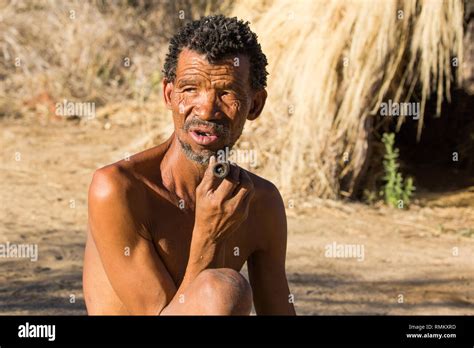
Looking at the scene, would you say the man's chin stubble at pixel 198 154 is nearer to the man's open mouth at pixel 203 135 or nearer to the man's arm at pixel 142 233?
the man's open mouth at pixel 203 135

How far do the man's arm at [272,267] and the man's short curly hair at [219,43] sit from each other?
42 cm

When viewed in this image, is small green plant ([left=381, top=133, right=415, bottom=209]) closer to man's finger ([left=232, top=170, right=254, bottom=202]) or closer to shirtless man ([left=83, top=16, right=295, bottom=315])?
shirtless man ([left=83, top=16, right=295, bottom=315])

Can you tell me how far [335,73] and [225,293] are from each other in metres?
4.77

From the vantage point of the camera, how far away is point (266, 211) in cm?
322

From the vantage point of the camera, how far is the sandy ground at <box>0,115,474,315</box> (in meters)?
→ 5.65

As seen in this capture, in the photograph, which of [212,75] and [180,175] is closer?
[212,75]

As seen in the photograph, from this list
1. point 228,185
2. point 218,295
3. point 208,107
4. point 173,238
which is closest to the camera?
point 218,295

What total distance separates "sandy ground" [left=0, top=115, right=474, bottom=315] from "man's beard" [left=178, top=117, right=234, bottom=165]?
251 cm

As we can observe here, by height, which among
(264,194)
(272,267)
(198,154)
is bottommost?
(272,267)

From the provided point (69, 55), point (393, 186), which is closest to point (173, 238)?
point (393, 186)

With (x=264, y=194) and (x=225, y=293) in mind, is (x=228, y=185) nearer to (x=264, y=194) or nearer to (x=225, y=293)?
(x=225, y=293)

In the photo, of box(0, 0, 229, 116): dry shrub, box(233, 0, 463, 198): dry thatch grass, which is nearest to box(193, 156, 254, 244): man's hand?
box(233, 0, 463, 198): dry thatch grass

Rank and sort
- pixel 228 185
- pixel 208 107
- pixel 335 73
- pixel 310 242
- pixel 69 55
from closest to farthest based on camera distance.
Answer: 1. pixel 228 185
2. pixel 208 107
3. pixel 310 242
4. pixel 335 73
5. pixel 69 55

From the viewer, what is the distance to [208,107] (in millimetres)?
2896
